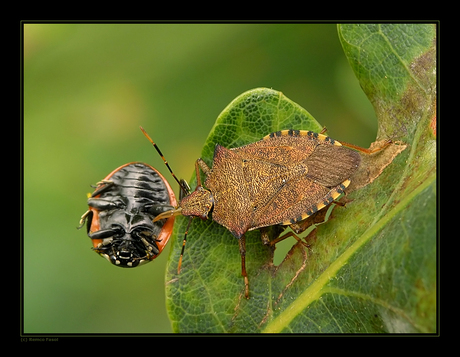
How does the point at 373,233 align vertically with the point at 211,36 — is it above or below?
below

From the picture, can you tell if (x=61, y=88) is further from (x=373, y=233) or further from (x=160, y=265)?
(x=373, y=233)

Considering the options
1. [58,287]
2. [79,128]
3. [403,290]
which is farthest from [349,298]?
[79,128]

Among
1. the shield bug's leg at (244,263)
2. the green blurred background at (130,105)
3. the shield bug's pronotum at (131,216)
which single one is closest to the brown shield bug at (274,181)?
the shield bug's leg at (244,263)

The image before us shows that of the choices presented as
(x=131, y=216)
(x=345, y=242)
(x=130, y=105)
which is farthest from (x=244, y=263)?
(x=130, y=105)

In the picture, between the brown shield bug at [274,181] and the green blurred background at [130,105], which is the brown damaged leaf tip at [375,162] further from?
the green blurred background at [130,105]

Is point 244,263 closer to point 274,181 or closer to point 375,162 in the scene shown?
point 274,181

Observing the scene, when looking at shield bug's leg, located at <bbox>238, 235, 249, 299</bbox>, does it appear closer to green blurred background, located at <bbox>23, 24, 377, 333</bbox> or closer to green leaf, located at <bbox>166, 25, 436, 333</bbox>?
green leaf, located at <bbox>166, 25, 436, 333</bbox>
